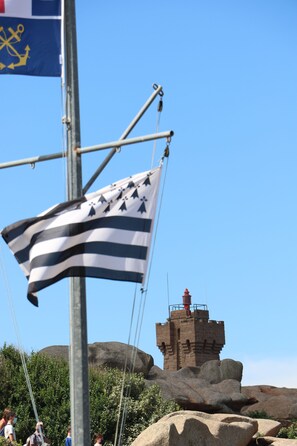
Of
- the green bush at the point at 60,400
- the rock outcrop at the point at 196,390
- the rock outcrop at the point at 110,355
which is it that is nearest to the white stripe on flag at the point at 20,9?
the green bush at the point at 60,400

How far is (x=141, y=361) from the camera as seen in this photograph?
5578cm

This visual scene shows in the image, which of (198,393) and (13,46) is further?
(198,393)

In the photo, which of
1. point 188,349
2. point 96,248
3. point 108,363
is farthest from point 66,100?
point 188,349

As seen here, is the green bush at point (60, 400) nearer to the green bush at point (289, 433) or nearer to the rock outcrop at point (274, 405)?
the green bush at point (289, 433)

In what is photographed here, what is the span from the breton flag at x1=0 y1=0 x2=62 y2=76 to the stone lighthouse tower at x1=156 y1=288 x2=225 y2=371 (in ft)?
265

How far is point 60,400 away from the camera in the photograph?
41.7 meters

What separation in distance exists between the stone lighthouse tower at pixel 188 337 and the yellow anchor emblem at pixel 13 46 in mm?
80848

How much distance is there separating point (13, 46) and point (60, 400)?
31.3m

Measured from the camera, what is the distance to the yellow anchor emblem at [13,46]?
11.9 meters

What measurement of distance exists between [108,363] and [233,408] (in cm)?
949

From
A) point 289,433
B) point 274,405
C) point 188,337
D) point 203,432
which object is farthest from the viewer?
point 188,337

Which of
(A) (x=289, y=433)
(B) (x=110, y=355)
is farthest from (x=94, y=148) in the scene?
(B) (x=110, y=355)

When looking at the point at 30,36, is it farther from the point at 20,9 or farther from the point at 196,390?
the point at 196,390

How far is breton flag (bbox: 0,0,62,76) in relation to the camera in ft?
38.4
